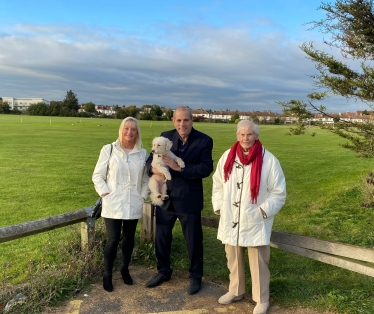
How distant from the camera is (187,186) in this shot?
14.0 ft

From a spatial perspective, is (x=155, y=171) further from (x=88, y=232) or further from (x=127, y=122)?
(x=88, y=232)

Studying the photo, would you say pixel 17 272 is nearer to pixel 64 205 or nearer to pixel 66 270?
pixel 66 270

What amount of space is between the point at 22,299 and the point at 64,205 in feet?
18.1

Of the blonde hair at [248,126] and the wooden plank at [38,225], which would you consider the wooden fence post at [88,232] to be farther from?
the blonde hair at [248,126]

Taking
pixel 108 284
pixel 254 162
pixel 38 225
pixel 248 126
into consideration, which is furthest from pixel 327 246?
pixel 38 225

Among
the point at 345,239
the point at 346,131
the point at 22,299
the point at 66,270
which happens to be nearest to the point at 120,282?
the point at 66,270

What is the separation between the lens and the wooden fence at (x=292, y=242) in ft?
12.2

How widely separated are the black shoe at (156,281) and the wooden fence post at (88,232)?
97 centimetres

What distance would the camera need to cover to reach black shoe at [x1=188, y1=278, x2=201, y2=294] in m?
4.31

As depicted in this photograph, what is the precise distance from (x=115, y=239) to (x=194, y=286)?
116 cm

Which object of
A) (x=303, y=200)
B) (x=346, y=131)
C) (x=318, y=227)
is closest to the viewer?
(x=318, y=227)

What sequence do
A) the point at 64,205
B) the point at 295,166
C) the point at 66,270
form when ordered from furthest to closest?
the point at 295,166 < the point at 64,205 < the point at 66,270

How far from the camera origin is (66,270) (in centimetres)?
438

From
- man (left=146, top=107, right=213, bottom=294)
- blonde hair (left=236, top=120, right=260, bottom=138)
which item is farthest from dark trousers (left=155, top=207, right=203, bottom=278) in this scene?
blonde hair (left=236, top=120, right=260, bottom=138)
